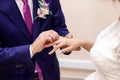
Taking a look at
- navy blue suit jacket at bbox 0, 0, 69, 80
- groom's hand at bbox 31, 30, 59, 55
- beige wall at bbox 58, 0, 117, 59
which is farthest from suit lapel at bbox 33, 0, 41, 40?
beige wall at bbox 58, 0, 117, 59

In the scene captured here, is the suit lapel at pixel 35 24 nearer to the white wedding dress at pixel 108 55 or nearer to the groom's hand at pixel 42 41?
the groom's hand at pixel 42 41

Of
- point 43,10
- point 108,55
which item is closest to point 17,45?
point 43,10

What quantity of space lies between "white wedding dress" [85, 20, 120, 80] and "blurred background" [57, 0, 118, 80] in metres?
1.04

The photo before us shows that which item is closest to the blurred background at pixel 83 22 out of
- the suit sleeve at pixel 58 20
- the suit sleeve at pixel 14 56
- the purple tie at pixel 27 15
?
the suit sleeve at pixel 58 20

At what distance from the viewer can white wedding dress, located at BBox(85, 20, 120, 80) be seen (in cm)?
128

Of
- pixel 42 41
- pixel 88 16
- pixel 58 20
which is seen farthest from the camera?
pixel 88 16

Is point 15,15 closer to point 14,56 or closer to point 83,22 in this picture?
point 14,56

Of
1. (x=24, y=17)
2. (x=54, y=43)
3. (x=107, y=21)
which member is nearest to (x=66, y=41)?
(x=54, y=43)

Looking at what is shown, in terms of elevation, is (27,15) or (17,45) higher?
(27,15)

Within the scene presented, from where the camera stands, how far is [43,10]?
5.27 ft

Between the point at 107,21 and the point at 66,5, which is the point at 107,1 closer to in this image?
the point at 107,21

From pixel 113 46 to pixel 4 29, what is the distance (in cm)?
60

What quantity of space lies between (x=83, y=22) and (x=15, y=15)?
1120mm

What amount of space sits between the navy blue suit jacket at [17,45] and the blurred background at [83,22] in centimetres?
84
